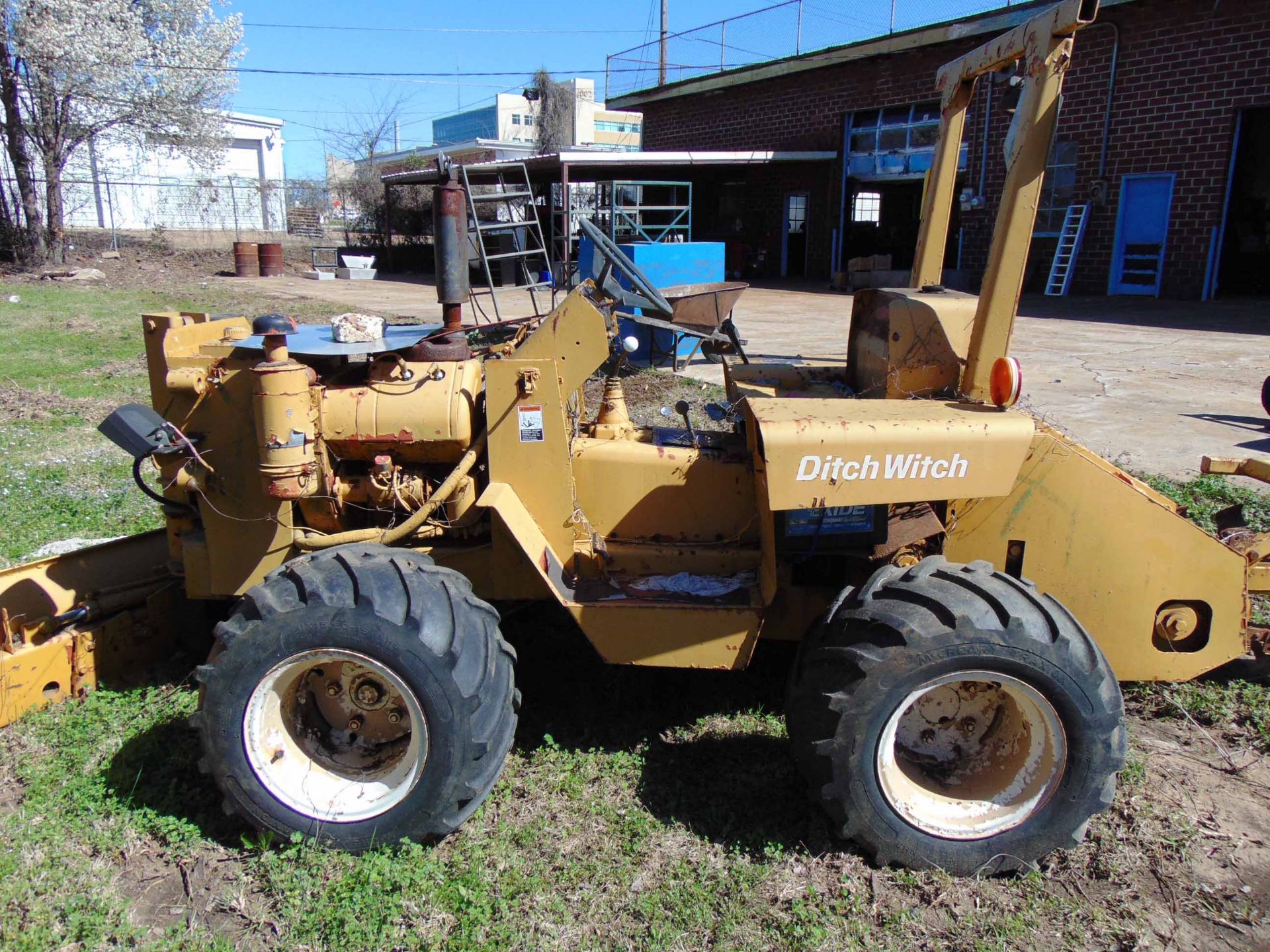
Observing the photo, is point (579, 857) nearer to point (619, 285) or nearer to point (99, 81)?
point (619, 285)

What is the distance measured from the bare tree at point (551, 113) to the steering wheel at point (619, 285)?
41.4 meters

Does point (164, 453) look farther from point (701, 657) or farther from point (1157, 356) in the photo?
point (1157, 356)

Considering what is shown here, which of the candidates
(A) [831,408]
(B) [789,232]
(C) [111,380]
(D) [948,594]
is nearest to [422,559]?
(A) [831,408]

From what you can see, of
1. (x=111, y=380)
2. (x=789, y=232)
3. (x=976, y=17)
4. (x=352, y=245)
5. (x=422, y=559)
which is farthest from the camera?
(x=352, y=245)

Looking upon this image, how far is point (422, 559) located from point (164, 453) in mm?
1221

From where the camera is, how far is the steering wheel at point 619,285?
375cm

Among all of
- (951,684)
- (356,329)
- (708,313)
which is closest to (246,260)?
(708,313)

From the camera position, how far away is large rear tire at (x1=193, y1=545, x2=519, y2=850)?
300 cm

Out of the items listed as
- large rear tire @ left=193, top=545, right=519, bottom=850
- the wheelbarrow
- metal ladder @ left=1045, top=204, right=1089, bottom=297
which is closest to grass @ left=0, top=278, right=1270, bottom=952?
large rear tire @ left=193, top=545, right=519, bottom=850

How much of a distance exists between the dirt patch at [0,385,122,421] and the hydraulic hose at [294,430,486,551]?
22.1 feet

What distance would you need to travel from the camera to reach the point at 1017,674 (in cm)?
292

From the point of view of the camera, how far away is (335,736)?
338 centimetres

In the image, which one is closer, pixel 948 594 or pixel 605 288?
pixel 948 594

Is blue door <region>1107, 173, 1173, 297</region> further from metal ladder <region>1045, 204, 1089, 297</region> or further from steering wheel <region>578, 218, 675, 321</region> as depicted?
steering wheel <region>578, 218, 675, 321</region>
